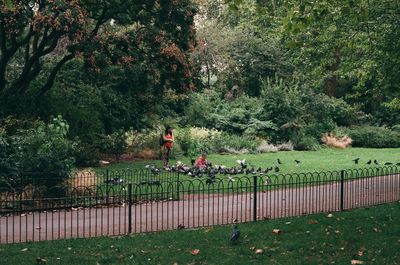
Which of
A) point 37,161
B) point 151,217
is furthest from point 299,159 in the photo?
point 151,217

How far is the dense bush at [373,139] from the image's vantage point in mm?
38750

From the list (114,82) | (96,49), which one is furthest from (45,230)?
(114,82)

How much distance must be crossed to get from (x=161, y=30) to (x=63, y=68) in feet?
20.0

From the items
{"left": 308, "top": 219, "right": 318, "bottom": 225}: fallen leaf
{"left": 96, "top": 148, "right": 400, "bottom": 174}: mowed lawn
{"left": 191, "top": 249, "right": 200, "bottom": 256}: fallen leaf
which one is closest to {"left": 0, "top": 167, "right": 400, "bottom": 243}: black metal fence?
{"left": 308, "top": 219, "right": 318, "bottom": 225}: fallen leaf

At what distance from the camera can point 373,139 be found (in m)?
38.8

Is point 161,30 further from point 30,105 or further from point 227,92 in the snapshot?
point 227,92

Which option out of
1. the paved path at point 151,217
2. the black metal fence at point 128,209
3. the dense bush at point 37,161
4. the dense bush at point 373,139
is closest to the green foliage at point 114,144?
the black metal fence at point 128,209

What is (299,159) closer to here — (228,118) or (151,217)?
(228,118)

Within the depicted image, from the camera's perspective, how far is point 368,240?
9438 millimetres

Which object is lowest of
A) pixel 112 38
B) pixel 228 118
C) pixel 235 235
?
pixel 235 235

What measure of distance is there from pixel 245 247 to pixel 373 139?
31831mm

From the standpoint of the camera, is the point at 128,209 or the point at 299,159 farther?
the point at 299,159

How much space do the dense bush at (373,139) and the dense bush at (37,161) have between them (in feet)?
91.7

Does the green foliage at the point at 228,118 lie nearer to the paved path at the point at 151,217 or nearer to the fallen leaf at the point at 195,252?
the paved path at the point at 151,217
